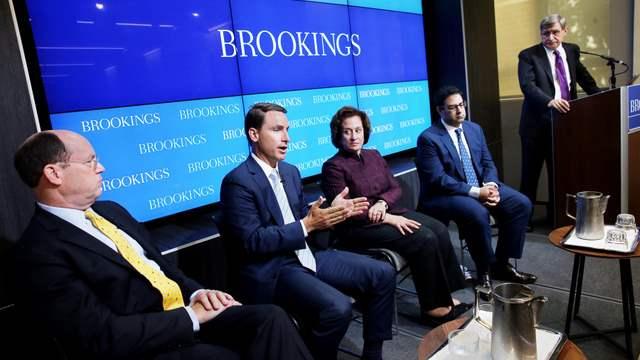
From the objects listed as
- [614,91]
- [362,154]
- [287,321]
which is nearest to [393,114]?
[362,154]

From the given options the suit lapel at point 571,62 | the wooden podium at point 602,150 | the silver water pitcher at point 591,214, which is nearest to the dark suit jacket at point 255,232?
the silver water pitcher at point 591,214

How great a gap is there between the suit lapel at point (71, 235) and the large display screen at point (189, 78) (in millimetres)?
810

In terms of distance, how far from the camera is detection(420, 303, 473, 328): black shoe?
8.10ft

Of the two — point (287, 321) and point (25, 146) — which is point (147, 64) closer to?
point (25, 146)

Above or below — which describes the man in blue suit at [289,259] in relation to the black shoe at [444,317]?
above

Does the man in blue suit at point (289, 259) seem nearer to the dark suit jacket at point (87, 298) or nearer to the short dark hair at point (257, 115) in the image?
the short dark hair at point (257, 115)

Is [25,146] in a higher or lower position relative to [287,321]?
higher

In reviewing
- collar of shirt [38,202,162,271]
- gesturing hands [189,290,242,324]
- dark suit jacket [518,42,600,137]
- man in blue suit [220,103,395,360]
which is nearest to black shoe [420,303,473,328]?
man in blue suit [220,103,395,360]

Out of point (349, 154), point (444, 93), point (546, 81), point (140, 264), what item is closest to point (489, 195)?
point (444, 93)

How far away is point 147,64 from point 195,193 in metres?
0.75

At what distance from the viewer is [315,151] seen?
322 cm

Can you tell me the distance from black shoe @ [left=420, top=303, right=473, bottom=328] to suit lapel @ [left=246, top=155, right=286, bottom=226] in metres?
1.07

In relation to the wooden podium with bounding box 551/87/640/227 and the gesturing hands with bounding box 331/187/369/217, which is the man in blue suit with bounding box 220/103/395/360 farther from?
the wooden podium with bounding box 551/87/640/227

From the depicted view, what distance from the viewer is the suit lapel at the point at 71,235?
4.50 ft
